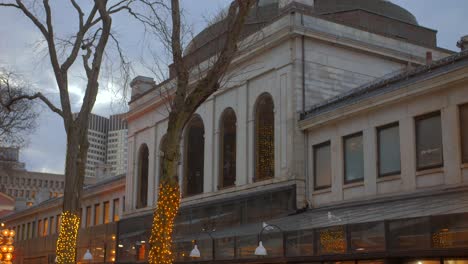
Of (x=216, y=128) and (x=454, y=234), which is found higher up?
(x=216, y=128)

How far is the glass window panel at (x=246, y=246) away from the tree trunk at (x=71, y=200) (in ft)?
17.6

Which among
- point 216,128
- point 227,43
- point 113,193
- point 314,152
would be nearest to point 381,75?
point 314,152

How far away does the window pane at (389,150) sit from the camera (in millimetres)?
22594

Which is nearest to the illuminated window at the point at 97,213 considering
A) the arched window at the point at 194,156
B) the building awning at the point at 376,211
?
the arched window at the point at 194,156

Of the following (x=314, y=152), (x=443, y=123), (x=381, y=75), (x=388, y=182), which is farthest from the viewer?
(x=381, y=75)

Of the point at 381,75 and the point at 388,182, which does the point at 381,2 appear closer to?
the point at 381,75

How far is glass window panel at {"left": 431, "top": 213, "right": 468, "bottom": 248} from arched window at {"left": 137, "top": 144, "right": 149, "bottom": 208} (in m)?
23.2

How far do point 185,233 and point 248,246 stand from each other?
8728mm

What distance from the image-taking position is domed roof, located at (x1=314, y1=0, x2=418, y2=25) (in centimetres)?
3234

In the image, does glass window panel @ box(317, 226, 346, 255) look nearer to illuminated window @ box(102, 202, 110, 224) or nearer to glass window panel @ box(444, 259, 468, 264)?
glass window panel @ box(444, 259, 468, 264)

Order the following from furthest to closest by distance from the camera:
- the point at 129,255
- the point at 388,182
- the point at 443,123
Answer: the point at 129,255 → the point at 388,182 → the point at 443,123

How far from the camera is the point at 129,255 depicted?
1341 inches

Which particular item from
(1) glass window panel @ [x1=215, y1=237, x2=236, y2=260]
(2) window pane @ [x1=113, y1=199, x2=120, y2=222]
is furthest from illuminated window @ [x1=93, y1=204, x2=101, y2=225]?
(1) glass window panel @ [x1=215, y1=237, x2=236, y2=260]

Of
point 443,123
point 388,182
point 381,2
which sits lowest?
point 388,182
